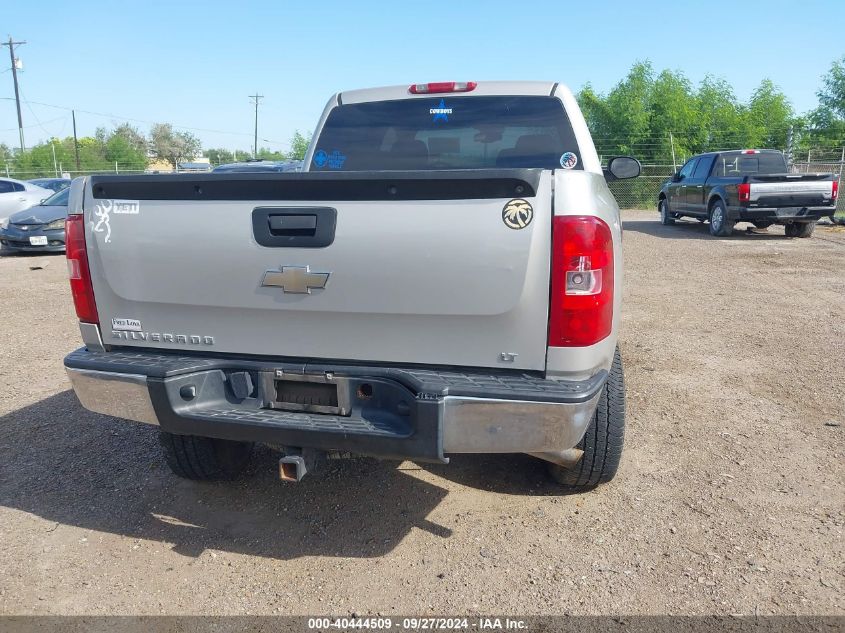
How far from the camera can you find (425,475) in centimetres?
371

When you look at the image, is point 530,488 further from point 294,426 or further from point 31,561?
point 31,561

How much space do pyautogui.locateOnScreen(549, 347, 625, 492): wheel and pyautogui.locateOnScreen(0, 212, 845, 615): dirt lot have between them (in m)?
0.18

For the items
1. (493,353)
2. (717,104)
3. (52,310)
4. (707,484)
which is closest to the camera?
(493,353)

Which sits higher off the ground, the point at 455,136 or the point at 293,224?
the point at 455,136

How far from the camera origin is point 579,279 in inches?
94.7

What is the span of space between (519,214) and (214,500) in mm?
2277

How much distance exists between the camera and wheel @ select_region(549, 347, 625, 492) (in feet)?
10.2

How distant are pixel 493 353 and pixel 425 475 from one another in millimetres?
1450

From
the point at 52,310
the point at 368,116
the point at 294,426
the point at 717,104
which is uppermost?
the point at 717,104

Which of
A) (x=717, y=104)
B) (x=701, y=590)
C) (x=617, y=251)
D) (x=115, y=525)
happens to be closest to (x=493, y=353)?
(x=617, y=251)

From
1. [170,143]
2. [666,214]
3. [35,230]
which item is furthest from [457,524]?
[170,143]

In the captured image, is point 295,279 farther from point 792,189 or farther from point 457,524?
point 792,189

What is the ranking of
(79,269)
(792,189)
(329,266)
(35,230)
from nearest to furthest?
(329,266) < (79,269) < (792,189) < (35,230)

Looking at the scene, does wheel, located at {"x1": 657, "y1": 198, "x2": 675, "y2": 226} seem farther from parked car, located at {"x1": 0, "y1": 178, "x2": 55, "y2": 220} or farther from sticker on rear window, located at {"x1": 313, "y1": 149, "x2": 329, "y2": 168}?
parked car, located at {"x1": 0, "y1": 178, "x2": 55, "y2": 220}
